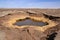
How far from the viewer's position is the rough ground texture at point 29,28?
3.55 m

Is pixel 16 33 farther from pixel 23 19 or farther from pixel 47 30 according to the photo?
pixel 23 19

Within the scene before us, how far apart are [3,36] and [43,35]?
3.03 feet

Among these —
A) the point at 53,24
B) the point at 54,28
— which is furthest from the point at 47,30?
the point at 53,24

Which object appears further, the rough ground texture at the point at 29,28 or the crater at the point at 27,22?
the crater at the point at 27,22

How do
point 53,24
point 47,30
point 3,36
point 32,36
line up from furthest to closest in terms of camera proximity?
point 53,24 → point 47,30 → point 32,36 → point 3,36

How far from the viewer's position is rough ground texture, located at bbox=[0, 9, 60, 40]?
355 cm

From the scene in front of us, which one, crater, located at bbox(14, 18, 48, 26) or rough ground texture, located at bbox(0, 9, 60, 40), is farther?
crater, located at bbox(14, 18, 48, 26)

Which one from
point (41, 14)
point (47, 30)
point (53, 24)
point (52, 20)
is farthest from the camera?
point (41, 14)

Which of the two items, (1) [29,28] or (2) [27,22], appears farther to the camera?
(2) [27,22]

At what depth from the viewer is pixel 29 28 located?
4031mm

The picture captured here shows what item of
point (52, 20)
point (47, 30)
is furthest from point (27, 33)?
point (52, 20)

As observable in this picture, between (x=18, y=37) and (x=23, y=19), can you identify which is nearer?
(x=18, y=37)

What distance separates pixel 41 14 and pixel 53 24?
857 mm

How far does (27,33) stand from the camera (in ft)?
12.2
